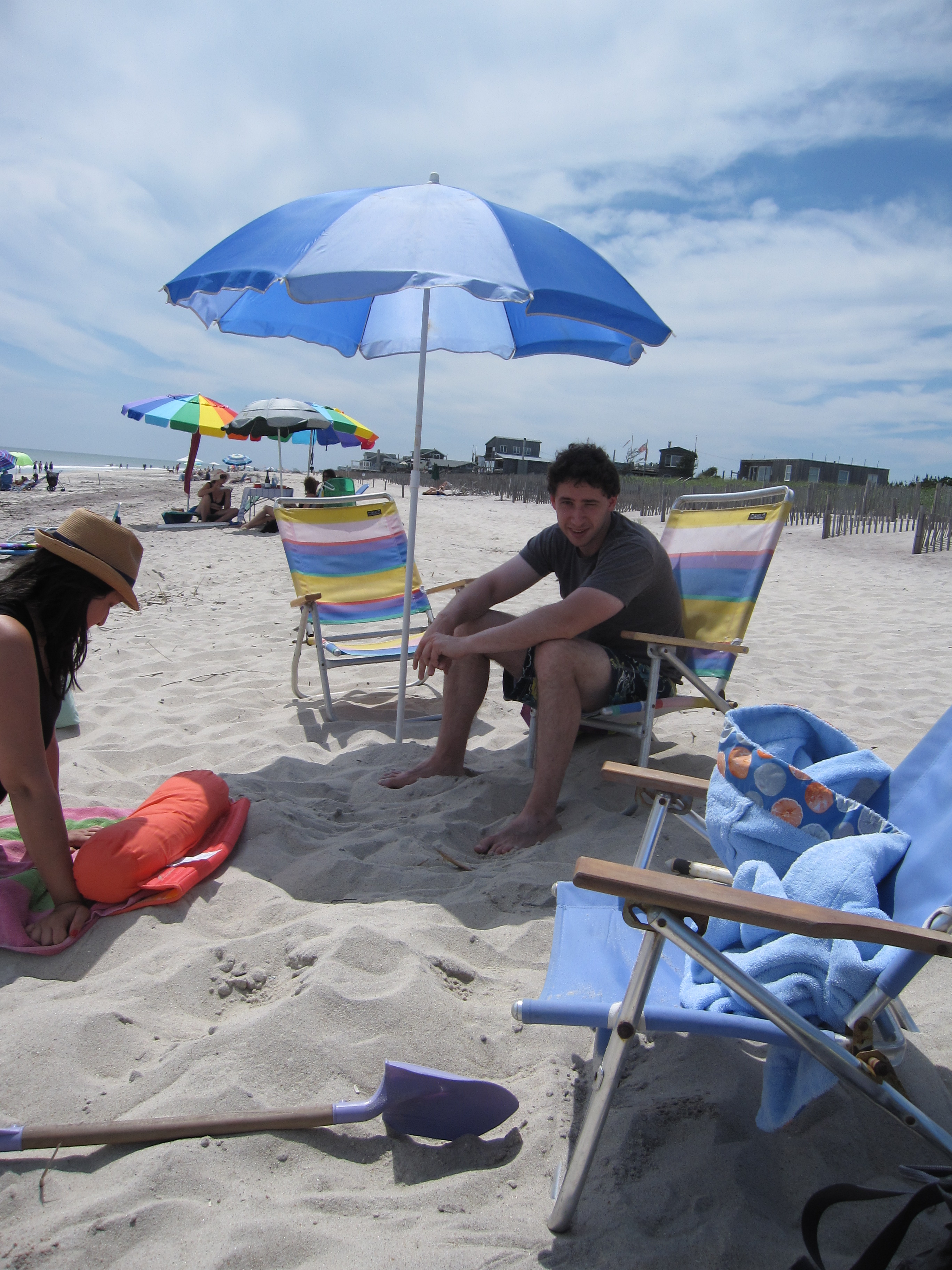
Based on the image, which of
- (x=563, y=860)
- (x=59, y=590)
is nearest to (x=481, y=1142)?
(x=563, y=860)

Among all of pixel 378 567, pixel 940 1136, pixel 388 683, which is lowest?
pixel 388 683

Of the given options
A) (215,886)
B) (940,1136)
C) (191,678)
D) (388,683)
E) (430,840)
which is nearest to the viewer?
(940,1136)

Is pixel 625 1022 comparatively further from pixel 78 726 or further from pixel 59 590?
pixel 78 726

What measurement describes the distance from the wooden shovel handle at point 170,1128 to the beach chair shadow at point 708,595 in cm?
179

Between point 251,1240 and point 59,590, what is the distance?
1.42 meters

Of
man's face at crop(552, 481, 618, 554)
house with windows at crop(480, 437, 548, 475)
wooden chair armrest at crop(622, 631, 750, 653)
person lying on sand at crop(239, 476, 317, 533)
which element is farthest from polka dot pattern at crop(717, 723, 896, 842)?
house with windows at crop(480, 437, 548, 475)

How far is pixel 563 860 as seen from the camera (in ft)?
7.97

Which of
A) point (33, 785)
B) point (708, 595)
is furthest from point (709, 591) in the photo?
point (33, 785)

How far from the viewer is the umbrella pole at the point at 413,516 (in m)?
3.35

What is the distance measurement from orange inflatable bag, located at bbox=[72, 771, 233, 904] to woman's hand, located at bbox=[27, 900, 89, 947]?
55 mm

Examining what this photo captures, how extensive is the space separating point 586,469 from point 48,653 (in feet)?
5.91

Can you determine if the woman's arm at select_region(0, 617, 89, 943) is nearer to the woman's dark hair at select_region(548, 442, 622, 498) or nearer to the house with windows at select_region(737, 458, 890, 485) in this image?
the woman's dark hair at select_region(548, 442, 622, 498)

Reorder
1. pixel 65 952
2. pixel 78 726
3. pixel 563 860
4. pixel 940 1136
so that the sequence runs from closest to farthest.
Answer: pixel 940 1136 → pixel 65 952 → pixel 563 860 → pixel 78 726

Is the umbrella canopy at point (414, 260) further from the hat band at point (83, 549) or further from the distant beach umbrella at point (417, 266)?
the hat band at point (83, 549)
